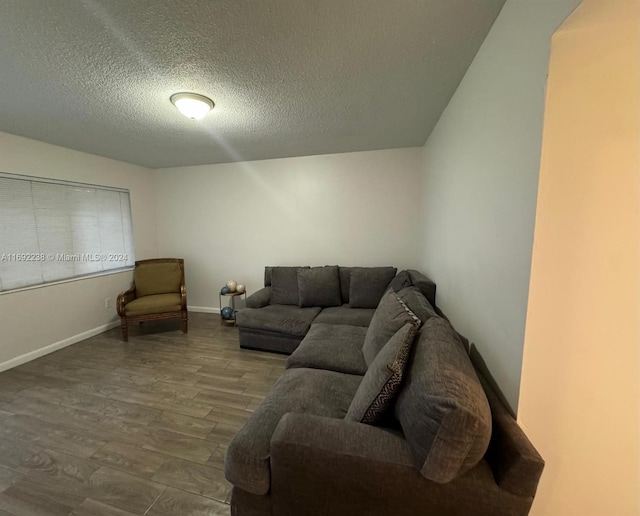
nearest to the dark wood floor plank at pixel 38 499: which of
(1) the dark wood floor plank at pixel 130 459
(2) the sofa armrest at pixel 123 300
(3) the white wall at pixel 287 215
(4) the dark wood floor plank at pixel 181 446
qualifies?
(1) the dark wood floor plank at pixel 130 459

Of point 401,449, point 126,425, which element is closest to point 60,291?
point 126,425

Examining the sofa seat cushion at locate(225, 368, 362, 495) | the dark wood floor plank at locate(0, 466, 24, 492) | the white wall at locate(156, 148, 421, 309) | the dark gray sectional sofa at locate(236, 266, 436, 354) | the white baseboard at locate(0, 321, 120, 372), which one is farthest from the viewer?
the white wall at locate(156, 148, 421, 309)

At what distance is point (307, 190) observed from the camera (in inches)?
144

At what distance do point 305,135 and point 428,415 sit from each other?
2725 mm

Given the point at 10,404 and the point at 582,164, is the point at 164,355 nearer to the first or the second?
the point at 10,404

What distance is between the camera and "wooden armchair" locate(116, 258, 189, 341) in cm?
323

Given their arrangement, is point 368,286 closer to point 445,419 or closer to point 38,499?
point 445,419

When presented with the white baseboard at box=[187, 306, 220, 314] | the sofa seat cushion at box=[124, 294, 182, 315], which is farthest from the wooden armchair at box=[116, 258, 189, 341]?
the white baseboard at box=[187, 306, 220, 314]

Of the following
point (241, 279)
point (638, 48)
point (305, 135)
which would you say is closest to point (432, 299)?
point (638, 48)

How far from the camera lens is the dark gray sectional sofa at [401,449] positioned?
828mm

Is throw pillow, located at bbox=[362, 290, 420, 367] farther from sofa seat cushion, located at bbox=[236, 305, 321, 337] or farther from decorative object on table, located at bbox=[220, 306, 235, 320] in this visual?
decorative object on table, located at bbox=[220, 306, 235, 320]

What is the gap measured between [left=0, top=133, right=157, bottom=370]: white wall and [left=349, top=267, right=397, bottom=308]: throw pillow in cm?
340

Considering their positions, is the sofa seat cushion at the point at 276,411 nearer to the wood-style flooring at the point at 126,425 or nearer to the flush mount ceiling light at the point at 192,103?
the wood-style flooring at the point at 126,425

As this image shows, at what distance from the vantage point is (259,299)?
10.6 ft
